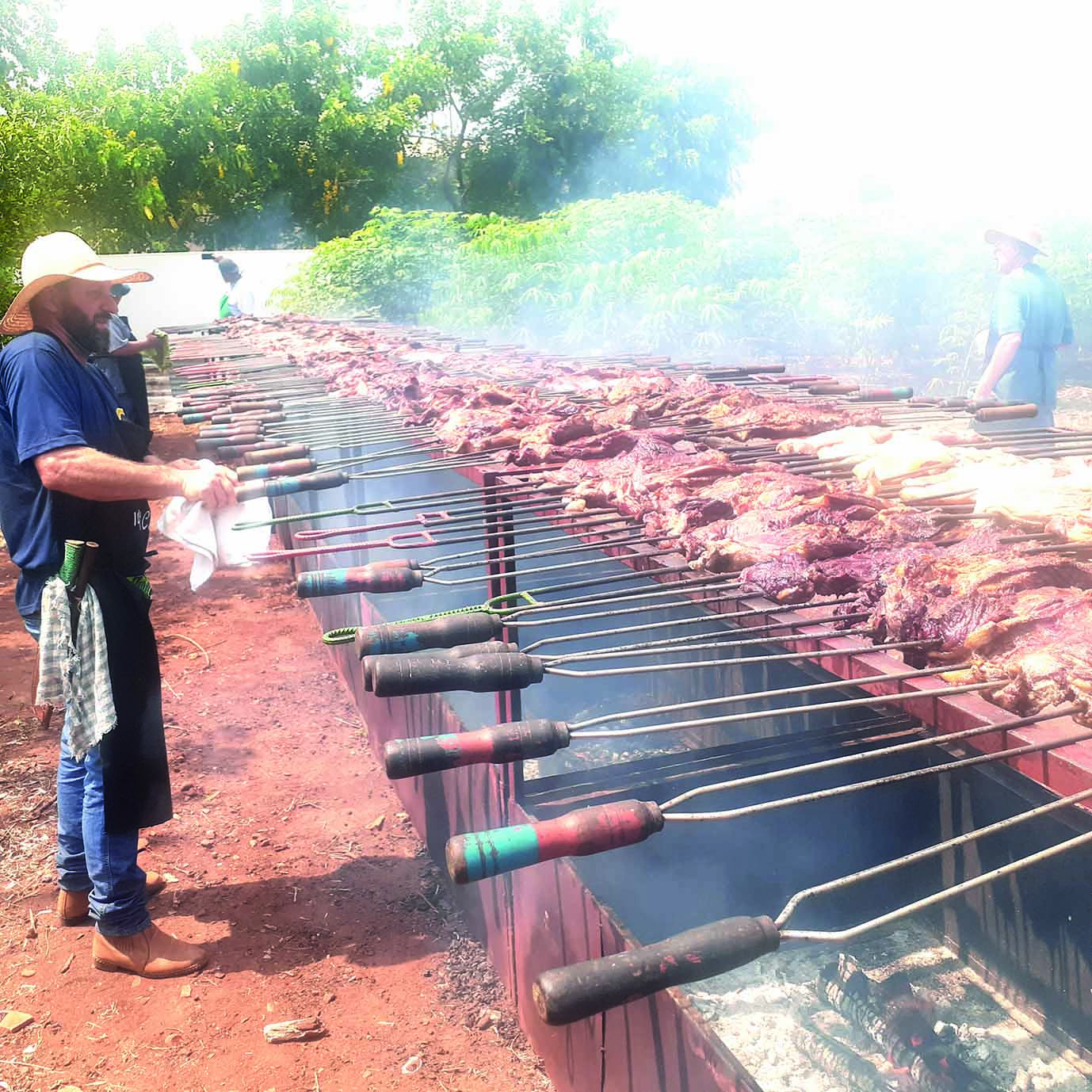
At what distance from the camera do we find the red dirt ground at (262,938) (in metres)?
3.31

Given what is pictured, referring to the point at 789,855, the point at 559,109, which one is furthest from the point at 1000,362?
the point at 559,109

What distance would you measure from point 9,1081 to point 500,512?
2.69 metres

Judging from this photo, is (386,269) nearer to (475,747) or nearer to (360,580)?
(360,580)

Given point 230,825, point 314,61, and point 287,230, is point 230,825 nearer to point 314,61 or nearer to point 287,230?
point 287,230

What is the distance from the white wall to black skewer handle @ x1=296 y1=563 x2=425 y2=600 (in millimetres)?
24739

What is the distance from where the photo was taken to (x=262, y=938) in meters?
4.02

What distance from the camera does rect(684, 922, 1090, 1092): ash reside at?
302 centimetres

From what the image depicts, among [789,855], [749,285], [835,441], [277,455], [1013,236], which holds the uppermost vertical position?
[749,285]

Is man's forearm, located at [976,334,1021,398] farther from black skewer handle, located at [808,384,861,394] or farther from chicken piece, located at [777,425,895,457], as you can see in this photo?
chicken piece, located at [777,425,895,457]

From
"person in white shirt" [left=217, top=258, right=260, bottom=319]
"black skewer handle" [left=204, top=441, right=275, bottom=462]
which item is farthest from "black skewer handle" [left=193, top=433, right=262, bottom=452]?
"person in white shirt" [left=217, top=258, right=260, bottom=319]

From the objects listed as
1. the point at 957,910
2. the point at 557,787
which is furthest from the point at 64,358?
the point at 957,910

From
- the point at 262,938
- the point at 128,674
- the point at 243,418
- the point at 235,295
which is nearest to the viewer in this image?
the point at 128,674

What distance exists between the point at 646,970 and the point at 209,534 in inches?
105

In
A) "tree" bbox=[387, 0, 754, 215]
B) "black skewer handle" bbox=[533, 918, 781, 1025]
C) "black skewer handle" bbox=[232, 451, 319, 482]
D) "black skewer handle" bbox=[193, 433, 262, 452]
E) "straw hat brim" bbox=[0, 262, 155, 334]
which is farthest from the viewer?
"tree" bbox=[387, 0, 754, 215]
